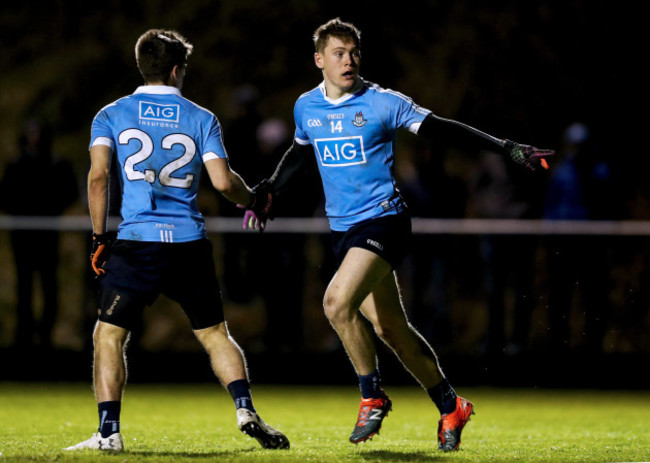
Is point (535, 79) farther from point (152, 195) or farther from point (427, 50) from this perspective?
point (152, 195)

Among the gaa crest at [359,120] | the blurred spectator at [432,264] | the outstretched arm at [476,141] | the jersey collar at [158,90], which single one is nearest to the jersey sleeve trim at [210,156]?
the jersey collar at [158,90]

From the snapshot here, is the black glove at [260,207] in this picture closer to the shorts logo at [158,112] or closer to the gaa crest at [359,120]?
the gaa crest at [359,120]

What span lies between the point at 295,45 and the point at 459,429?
15.1m

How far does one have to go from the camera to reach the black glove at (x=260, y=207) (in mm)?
7711

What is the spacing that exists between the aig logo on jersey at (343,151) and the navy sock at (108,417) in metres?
1.85

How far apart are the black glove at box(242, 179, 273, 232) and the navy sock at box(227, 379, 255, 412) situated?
3.37 ft

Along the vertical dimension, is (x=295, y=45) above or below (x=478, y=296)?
above

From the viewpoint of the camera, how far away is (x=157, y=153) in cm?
695

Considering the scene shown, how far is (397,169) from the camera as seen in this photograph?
18094mm

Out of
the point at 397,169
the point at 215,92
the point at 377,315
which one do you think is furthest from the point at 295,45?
the point at 377,315

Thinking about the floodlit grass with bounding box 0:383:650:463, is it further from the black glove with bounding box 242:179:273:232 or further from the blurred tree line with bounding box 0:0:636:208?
the blurred tree line with bounding box 0:0:636:208

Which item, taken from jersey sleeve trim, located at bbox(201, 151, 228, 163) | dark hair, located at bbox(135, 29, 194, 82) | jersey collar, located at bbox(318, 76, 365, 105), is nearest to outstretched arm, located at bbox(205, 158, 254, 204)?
jersey sleeve trim, located at bbox(201, 151, 228, 163)

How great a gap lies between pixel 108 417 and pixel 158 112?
1.65m

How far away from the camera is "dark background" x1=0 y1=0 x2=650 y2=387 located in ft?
62.7
